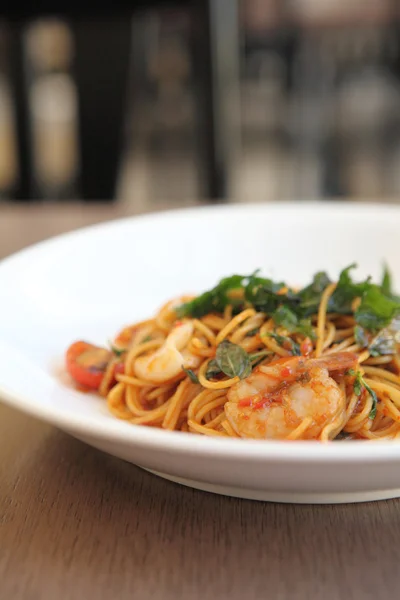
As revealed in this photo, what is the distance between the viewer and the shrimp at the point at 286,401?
125 centimetres

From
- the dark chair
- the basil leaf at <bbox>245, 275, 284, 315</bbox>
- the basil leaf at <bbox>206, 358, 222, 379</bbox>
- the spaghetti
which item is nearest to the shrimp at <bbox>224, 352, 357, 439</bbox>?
the spaghetti

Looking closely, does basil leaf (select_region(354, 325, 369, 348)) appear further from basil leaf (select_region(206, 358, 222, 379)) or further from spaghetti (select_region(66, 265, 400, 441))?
basil leaf (select_region(206, 358, 222, 379))

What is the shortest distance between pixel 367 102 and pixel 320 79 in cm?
42

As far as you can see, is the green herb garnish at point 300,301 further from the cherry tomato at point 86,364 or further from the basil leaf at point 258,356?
the cherry tomato at point 86,364

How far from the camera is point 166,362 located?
1517 mm

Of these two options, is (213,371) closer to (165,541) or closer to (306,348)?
(306,348)

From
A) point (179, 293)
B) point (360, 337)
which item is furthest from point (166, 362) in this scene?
point (179, 293)

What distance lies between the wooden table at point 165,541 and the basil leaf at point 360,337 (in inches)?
18.3

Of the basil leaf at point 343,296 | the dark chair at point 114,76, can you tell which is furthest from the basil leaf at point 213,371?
the dark chair at point 114,76

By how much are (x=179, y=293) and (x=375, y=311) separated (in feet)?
2.36

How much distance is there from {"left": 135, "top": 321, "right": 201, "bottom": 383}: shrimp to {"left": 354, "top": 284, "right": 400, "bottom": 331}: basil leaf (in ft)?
1.15

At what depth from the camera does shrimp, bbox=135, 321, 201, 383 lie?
4.98 feet

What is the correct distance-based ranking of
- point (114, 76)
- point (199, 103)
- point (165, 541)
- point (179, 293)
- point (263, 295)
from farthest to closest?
point (114, 76) → point (199, 103) → point (179, 293) → point (263, 295) → point (165, 541)

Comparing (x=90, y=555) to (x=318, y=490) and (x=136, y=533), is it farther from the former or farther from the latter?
(x=318, y=490)
